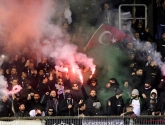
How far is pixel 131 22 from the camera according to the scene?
44.9 feet

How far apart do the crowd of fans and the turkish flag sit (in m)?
0.19

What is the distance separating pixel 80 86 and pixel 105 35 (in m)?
1.90

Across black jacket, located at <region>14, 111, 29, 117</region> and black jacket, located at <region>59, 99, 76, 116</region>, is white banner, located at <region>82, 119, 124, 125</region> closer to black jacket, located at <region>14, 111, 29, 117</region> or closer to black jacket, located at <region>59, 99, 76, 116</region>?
black jacket, located at <region>59, 99, 76, 116</region>

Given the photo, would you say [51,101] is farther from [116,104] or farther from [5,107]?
[116,104]

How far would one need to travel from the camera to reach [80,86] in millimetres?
11258

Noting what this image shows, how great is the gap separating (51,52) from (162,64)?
2.91 metres

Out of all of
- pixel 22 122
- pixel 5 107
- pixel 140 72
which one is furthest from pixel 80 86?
pixel 22 122

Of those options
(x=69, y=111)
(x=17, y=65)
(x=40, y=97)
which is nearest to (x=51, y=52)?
(x=17, y=65)

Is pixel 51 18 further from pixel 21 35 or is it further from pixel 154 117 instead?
pixel 154 117

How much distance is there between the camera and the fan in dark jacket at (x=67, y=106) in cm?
1012

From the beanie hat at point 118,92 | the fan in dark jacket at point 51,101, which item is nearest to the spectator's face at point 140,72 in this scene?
the beanie hat at point 118,92

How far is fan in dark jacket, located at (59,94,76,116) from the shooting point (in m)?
10.1

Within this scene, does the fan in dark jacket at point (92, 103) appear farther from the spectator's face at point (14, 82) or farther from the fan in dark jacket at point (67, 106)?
the spectator's face at point (14, 82)

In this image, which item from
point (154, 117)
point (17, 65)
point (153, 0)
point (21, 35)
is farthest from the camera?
point (153, 0)
